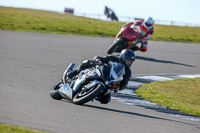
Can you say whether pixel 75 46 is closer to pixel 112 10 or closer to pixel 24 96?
pixel 24 96

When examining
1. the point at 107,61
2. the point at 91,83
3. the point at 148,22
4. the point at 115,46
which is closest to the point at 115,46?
the point at 115,46

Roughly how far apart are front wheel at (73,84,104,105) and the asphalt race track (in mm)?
142

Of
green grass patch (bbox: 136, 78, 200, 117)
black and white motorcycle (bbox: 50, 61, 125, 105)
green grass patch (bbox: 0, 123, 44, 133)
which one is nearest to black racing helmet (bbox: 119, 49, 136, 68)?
black and white motorcycle (bbox: 50, 61, 125, 105)

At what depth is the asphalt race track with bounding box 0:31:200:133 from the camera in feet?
19.2

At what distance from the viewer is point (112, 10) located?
52.0 metres

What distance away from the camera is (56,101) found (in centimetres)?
775

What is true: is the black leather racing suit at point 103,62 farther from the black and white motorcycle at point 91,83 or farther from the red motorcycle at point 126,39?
the red motorcycle at point 126,39

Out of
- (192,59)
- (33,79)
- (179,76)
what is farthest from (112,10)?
(33,79)

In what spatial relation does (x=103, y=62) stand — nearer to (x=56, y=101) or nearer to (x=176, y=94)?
(x=56, y=101)

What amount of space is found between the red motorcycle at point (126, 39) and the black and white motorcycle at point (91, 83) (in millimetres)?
7903

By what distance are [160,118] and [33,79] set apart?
397 centimetres

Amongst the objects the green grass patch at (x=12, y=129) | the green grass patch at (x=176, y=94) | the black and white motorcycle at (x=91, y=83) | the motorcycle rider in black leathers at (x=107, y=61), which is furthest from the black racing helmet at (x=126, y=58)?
the green grass patch at (x=12, y=129)

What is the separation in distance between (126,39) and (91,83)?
9.04 m

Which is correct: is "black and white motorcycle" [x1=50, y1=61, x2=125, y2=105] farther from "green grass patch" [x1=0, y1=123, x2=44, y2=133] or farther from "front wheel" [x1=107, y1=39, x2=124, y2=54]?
"front wheel" [x1=107, y1=39, x2=124, y2=54]
